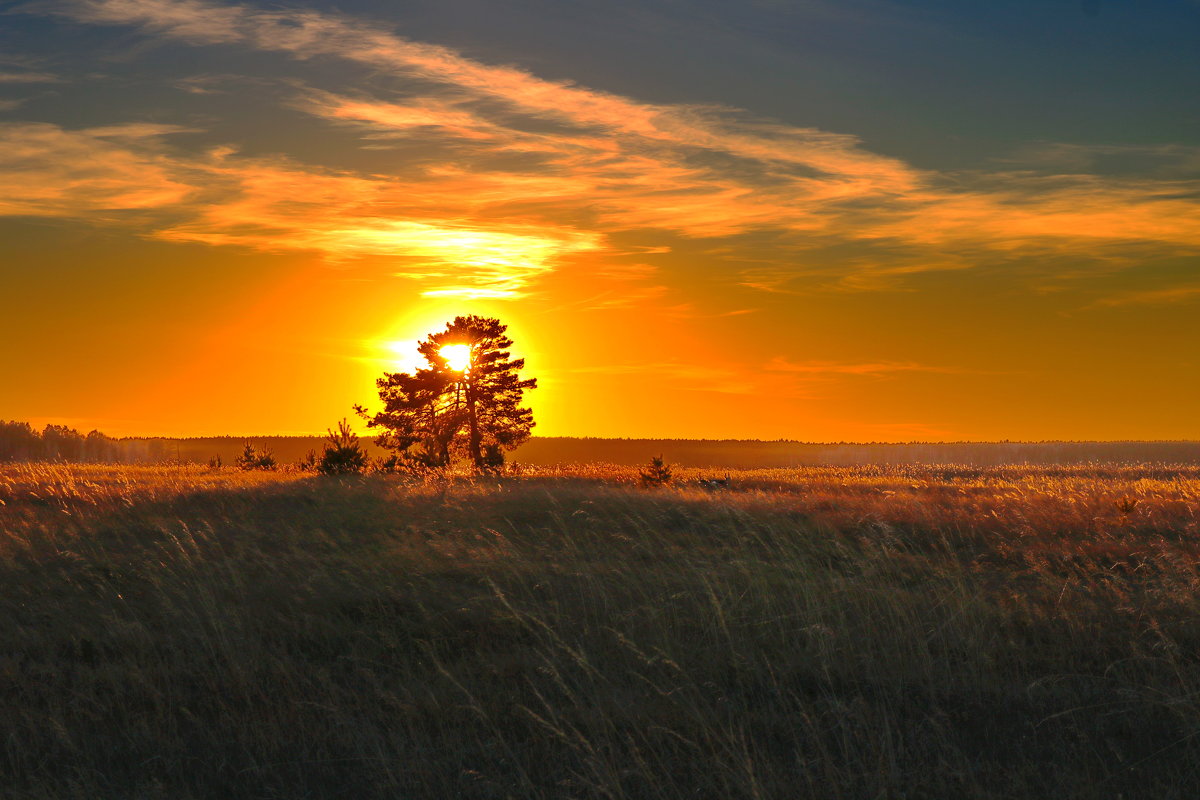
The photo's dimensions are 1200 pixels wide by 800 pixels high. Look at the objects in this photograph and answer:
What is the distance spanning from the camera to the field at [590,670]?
18.2 ft

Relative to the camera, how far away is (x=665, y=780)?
213 inches

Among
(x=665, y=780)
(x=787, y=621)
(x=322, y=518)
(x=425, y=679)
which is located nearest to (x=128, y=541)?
(x=322, y=518)

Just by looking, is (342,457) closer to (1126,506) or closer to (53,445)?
(1126,506)

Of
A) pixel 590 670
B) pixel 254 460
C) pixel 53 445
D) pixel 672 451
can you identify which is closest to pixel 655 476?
pixel 254 460

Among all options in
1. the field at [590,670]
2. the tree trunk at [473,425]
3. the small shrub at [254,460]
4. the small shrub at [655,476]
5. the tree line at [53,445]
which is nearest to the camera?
the field at [590,670]

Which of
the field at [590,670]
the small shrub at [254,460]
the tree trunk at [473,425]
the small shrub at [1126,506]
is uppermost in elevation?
the tree trunk at [473,425]

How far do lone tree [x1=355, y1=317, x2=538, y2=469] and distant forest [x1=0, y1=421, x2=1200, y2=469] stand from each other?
24325mm

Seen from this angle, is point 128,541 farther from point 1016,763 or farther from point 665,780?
point 1016,763

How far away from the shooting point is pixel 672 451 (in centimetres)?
10788

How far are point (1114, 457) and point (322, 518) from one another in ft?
288

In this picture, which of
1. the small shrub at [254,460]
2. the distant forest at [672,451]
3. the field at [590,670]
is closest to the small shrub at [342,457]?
the small shrub at [254,460]

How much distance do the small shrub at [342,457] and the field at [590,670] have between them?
14896 mm

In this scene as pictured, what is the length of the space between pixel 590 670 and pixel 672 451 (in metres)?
101

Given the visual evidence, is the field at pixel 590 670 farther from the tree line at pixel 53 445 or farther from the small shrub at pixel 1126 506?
the tree line at pixel 53 445
